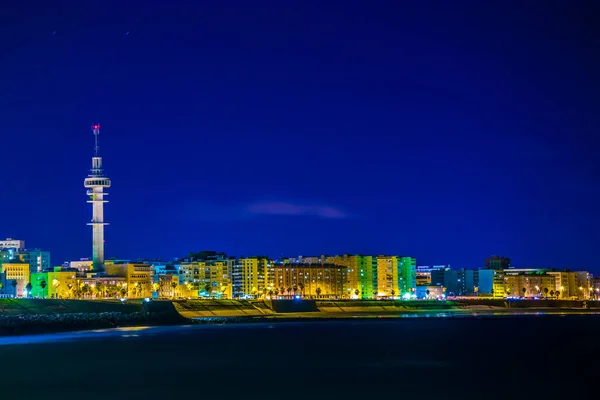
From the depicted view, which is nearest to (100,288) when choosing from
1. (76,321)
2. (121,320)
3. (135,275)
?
(135,275)

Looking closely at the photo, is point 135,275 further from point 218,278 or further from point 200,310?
point 200,310

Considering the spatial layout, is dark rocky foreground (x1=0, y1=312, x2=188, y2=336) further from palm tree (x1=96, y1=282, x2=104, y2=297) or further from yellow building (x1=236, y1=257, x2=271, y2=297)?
yellow building (x1=236, y1=257, x2=271, y2=297)

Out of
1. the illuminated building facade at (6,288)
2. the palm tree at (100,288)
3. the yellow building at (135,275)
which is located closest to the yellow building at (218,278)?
the yellow building at (135,275)

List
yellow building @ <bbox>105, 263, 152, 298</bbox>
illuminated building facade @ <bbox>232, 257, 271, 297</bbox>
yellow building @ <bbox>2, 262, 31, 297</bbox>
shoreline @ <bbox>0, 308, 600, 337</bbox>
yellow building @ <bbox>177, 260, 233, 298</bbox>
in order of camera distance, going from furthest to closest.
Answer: yellow building @ <bbox>177, 260, 233, 298</bbox>
illuminated building facade @ <bbox>232, 257, 271, 297</bbox>
yellow building @ <bbox>2, 262, 31, 297</bbox>
yellow building @ <bbox>105, 263, 152, 298</bbox>
shoreline @ <bbox>0, 308, 600, 337</bbox>

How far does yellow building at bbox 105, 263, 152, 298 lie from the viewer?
178 m

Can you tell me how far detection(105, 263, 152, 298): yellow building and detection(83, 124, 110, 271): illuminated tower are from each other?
13.0 ft

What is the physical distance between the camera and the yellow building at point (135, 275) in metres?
178

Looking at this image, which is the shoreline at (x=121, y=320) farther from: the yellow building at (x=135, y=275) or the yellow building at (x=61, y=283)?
the yellow building at (x=135, y=275)

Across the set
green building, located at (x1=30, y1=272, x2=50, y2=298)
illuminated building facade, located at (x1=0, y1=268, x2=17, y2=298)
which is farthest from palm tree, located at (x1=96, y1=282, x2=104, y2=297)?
illuminated building facade, located at (x1=0, y1=268, x2=17, y2=298)

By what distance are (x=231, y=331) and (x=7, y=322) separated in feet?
61.5

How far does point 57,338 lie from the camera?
72.1 meters

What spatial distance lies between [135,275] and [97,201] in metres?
15.2

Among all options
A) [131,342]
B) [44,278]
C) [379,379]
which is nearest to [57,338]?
[131,342]

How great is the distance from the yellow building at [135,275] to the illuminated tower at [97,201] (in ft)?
13.0
